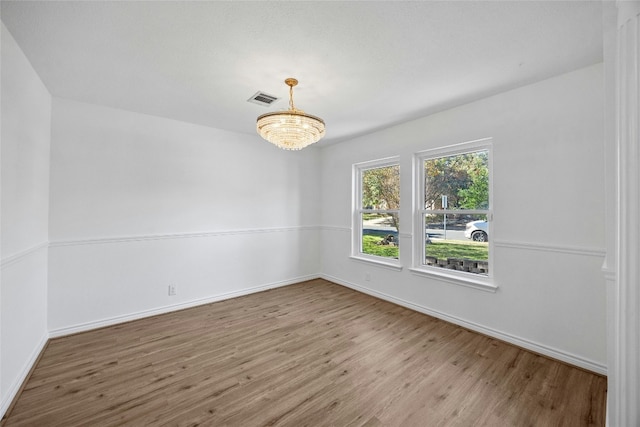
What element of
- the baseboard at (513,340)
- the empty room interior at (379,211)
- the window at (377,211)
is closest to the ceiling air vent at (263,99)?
the empty room interior at (379,211)

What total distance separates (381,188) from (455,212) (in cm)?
125

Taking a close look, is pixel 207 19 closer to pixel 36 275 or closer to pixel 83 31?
pixel 83 31

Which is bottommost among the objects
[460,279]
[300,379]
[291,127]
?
[300,379]

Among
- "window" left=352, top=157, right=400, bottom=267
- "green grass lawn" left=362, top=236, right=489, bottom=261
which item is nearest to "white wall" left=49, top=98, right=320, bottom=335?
"window" left=352, top=157, right=400, bottom=267

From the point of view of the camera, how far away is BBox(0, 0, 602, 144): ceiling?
1.55 m

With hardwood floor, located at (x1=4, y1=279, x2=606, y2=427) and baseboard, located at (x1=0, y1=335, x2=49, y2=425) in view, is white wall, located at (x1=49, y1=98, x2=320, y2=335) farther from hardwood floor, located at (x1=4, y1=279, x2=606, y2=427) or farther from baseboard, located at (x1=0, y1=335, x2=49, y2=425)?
hardwood floor, located at (x1=4, y1=279, x2=606, y2=427)

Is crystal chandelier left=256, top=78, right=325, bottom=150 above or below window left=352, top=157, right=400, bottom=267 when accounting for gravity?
above

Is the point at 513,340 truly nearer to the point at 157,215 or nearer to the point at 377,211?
the point at 377,211

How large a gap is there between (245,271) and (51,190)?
240cm

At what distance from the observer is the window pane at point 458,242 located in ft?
9.62

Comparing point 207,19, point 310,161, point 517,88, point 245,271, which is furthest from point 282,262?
Result: point 517,88

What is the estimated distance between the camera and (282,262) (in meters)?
4.52

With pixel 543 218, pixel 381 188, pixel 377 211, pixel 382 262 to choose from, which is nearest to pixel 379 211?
pixel 377 211

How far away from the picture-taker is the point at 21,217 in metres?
2.02
